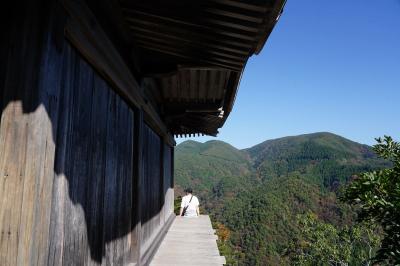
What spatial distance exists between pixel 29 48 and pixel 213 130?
746 cm

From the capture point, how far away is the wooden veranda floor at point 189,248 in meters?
4.80

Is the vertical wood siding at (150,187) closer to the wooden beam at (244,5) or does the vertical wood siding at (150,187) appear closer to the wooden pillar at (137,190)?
the wooden pillar at (137,190)

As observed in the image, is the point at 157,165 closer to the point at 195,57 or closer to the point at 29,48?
the point at 195,57

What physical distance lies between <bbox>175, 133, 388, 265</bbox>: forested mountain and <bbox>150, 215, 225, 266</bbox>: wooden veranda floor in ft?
85.2

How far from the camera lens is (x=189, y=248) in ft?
18.6

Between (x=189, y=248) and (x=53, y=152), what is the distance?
14.8ft

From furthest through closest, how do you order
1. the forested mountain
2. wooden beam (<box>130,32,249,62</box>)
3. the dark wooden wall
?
the forested mountain
wooden beam (<box>130,32,249,62</box>)
the dark wooden wall

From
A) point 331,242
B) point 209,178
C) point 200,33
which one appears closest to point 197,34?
point 200,33

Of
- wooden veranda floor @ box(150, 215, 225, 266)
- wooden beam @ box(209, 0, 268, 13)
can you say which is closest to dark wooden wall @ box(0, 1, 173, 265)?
wooden beam @ box(209, 0, 268, 13)

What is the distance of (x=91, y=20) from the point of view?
214cm

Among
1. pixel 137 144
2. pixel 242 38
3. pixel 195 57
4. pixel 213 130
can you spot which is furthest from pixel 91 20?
pixel 213 130

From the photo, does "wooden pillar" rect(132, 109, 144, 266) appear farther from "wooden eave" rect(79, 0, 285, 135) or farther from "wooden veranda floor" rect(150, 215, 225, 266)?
"wooden veranda floor" rect(150, 215, 225, 266)

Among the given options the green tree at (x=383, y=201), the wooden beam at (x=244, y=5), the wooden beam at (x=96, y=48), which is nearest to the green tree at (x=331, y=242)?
the green tree at (x=383, y=201)

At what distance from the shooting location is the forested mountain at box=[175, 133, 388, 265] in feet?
263
